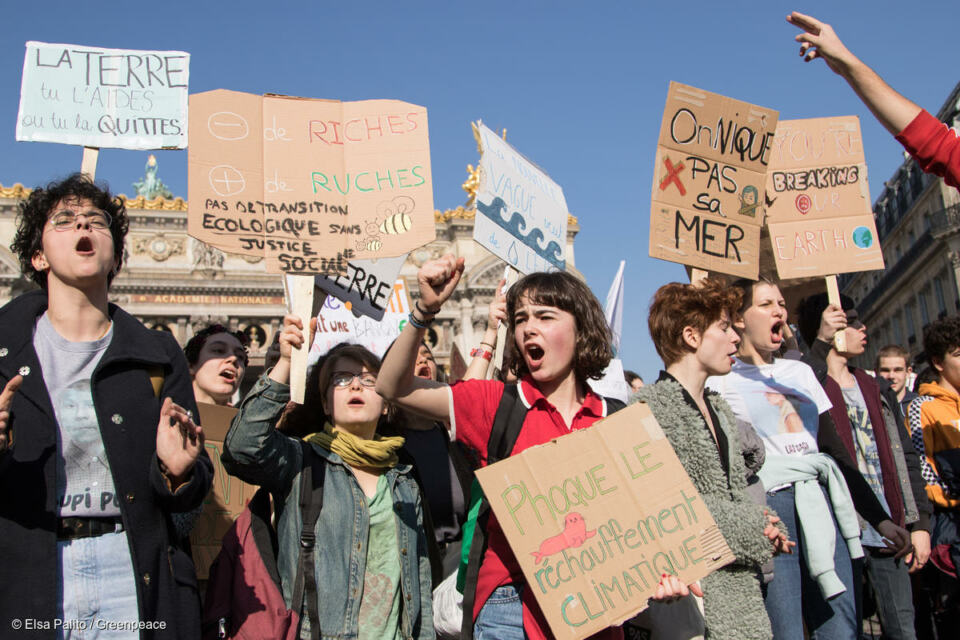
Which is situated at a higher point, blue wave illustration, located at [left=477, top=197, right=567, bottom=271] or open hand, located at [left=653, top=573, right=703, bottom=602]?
blue wave illustration, located at [left=477, top=197, right=567, bottom=271]

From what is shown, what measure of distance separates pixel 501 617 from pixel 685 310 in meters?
1.53

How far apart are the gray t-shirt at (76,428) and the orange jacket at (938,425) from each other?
4531mm

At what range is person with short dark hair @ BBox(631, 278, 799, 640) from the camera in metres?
2.95

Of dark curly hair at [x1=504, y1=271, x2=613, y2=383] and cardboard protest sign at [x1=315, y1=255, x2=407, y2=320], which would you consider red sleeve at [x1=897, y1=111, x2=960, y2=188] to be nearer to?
dark curly hair at [x1=504, y1=271, x2=613, y2=383]

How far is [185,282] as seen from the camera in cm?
3338

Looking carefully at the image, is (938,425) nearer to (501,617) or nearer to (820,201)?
(820,201)

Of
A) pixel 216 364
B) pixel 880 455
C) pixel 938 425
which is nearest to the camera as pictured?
pixel 216 364

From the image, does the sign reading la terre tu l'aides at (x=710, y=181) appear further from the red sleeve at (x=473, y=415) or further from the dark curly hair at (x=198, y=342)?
the dark curly hair at (x=198, y=342)

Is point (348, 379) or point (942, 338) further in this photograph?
point (942, 338)

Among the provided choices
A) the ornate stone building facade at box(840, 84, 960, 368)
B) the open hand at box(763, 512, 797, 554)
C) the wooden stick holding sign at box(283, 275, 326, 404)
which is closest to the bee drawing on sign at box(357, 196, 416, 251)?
the wooden stick holding sign at box(283, 275, 326, 404)

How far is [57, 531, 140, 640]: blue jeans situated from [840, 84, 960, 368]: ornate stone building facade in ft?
93.4

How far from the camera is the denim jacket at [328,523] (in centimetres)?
293

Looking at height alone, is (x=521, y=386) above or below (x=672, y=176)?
below

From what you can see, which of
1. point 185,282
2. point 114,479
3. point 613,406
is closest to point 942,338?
point 613,406
